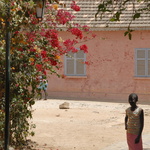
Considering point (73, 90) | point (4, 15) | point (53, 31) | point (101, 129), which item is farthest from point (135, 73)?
point (4, 15)

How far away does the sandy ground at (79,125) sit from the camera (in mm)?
11336

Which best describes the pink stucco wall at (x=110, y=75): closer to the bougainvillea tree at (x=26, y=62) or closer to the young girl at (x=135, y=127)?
the bougainvillea tree at (x=26, y=62)

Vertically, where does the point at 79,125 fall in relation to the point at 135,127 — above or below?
→ below

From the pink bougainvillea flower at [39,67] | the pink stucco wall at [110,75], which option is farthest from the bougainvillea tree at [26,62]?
the pink stucco wall at [110,75]

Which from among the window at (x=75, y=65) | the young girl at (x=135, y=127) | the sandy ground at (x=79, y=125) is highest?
the window at (x=75, y=65)

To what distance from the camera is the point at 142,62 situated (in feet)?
76.1

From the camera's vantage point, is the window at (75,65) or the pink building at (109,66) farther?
the window at (75,65)

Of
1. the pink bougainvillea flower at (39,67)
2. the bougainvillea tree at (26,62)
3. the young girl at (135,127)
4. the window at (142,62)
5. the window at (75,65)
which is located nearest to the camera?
the young girl at (135,127)

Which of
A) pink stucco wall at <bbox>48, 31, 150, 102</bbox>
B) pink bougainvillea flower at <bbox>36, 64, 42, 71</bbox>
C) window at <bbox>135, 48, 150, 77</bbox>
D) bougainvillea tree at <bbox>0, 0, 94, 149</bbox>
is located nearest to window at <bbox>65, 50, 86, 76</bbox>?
pink stucco wall at <bbox>48, 31, 150, 102</bbox>

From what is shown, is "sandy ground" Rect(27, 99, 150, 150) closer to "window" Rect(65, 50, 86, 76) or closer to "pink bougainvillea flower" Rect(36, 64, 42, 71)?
"pink bougainvillea flower" Rect(36, 64, 42, 71)

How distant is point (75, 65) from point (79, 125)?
32.6ft

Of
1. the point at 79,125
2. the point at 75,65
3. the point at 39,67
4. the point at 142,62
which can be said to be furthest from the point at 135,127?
the point at 75,65

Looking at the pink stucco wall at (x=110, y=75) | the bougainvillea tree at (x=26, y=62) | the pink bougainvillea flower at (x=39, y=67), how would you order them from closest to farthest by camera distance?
1. the bougainvillea tree at (x=26, y=62)
2. the pink bougainvillea flower at (x=39, y=67)
3. the pink stucco wall at (x=110, y=75)

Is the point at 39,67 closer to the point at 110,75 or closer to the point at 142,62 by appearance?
the point at 142,62
